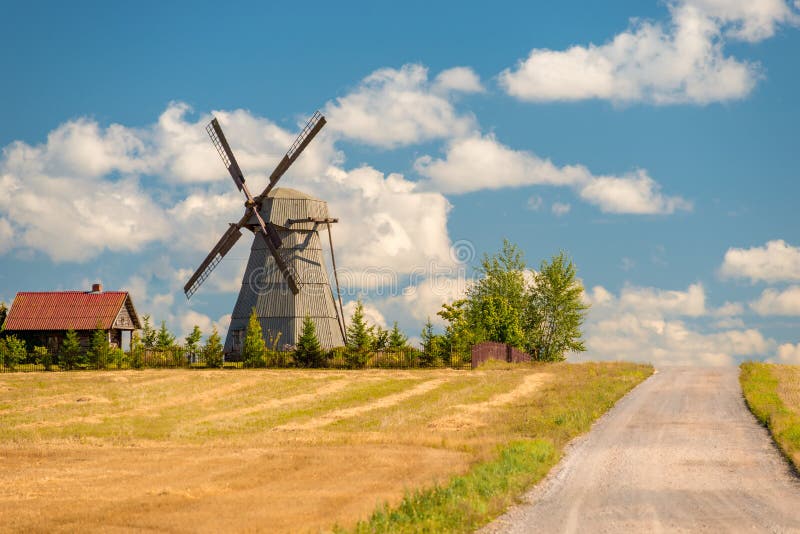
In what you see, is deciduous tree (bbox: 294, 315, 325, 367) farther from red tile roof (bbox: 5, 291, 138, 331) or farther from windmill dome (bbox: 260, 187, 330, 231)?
red tile roof (bbox: 5, 291, 138, 331)

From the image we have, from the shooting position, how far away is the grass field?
623 inches

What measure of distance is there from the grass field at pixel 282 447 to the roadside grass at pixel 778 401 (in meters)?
5.66

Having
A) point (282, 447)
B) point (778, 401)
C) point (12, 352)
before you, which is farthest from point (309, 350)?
point (282, 447)

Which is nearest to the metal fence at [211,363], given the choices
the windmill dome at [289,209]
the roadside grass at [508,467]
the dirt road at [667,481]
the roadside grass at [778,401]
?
the windmill dome at [289,209]

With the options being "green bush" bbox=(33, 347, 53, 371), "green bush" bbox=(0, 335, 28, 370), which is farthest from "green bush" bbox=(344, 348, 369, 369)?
"green bush" bbox=(0, 335, 28, 370)

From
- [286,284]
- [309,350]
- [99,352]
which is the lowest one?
[99,352]

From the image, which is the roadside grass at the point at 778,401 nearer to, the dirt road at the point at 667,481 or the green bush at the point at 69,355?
the dirt road at the point at 667,481

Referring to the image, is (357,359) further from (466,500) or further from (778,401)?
(466,500)

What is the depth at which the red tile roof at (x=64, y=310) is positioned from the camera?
68.6 m

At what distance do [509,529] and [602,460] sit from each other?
319 inches

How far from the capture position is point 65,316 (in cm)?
6925

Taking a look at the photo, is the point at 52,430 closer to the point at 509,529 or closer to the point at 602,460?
the point at 602,460

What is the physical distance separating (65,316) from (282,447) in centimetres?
4981

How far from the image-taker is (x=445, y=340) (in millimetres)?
62031
